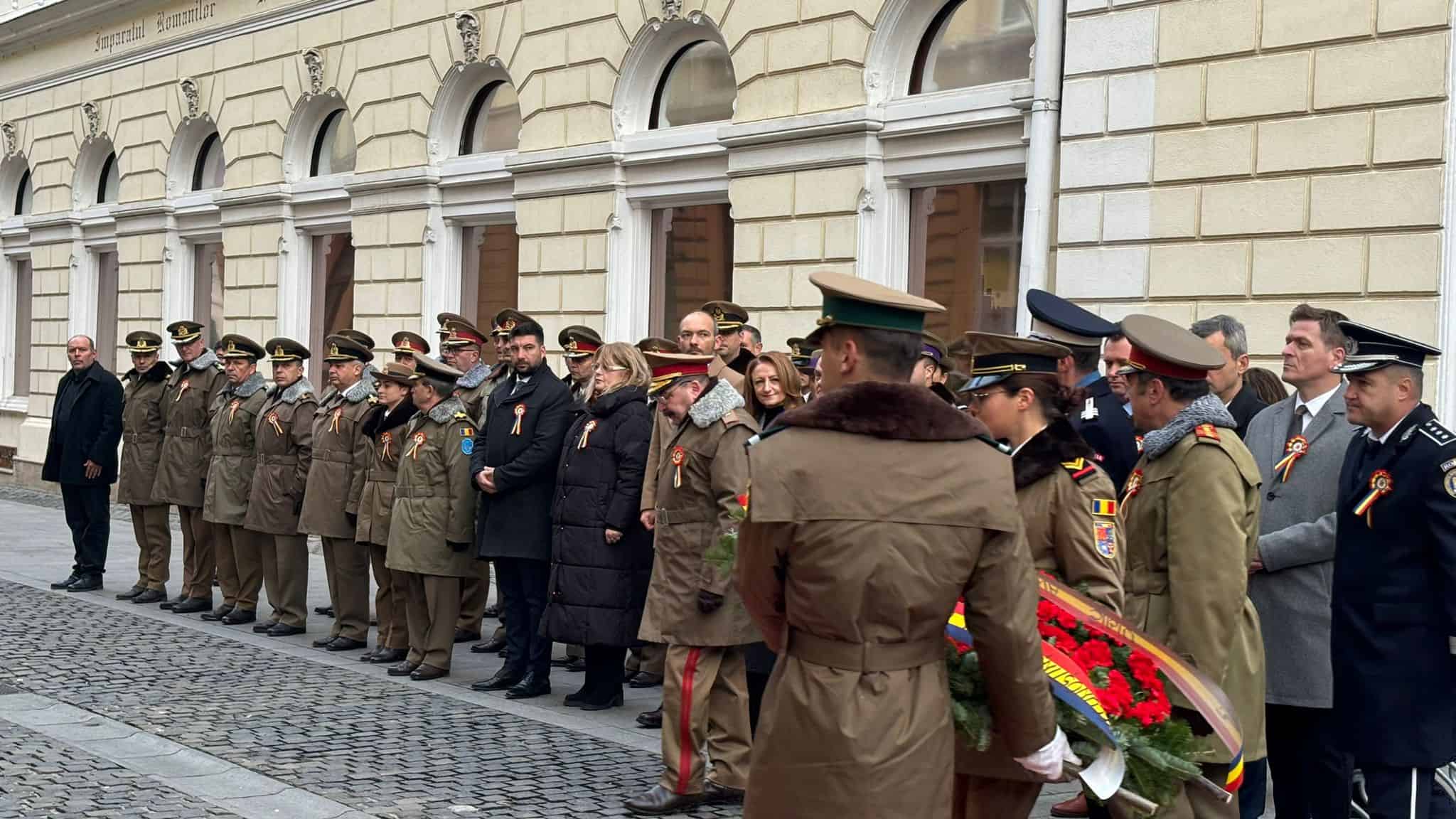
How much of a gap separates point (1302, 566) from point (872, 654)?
2806 mm

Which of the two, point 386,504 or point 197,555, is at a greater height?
point 386,504

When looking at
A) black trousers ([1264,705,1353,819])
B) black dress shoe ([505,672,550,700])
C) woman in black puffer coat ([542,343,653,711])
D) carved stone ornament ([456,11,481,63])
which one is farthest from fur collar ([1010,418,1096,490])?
carved stone ornament ([456,11,481,63])

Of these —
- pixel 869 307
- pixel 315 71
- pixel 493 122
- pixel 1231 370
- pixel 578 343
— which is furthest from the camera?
pixel 315 71

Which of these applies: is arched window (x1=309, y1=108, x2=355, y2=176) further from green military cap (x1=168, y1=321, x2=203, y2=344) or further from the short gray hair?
the short gray hair

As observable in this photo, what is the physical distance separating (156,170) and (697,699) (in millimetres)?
17665

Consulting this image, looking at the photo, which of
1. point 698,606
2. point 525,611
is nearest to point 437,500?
point 525,611

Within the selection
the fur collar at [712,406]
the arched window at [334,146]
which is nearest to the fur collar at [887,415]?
the fur collar at [712,406]

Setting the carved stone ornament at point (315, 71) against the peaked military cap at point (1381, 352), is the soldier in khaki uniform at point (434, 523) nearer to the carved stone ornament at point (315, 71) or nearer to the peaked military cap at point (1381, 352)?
the peaked military cap at point (1381, 352)

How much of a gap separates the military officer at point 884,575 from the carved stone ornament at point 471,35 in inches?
537

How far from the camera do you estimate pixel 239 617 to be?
38.0 feet

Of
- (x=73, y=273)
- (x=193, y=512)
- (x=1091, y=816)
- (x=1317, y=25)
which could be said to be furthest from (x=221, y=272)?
(x=1091, y=816)

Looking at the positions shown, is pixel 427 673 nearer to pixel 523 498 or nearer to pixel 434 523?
pixel 434 523

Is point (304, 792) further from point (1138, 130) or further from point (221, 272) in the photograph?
point (221, 272)

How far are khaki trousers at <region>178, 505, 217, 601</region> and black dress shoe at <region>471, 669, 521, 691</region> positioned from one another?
375 cm
